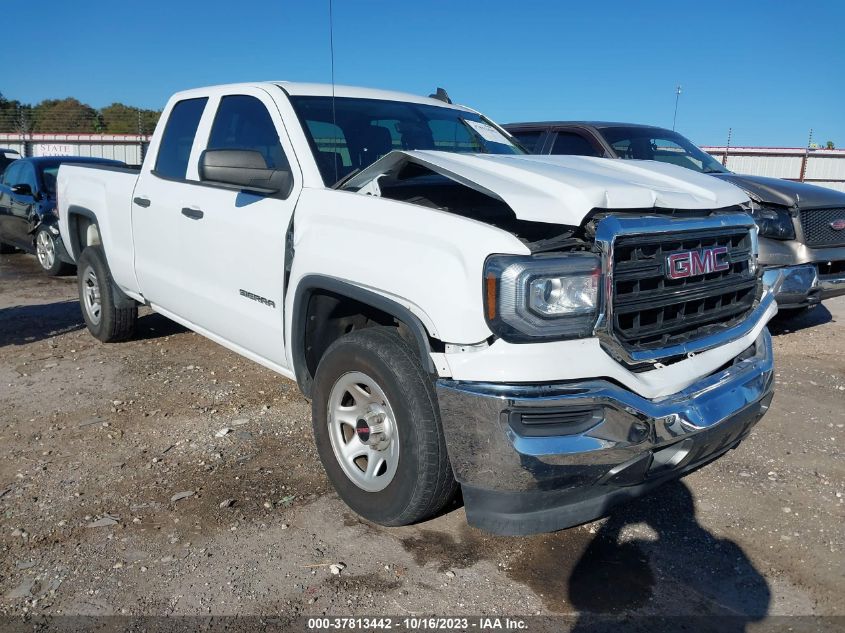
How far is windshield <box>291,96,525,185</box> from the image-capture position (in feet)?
12.4

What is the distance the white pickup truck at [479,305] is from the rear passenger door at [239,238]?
0.01 m

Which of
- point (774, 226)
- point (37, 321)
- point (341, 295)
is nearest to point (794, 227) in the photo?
point (774, 226)

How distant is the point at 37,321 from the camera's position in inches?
275

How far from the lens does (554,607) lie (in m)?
2.73

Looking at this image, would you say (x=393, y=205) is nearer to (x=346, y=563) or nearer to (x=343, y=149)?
(x=343, y=149)

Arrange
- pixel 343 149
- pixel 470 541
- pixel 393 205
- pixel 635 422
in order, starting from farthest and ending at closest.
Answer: pixel 343 149 → pixel 470 541 → pixel 393 205 → pixel 635 422

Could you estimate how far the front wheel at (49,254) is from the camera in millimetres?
9398

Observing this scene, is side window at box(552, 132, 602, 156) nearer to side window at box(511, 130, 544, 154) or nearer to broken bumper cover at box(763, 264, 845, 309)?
side window at box(511, 130, 544, 154)

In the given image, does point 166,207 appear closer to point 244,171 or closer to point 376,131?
point 244,171

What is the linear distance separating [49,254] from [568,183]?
8698 mm

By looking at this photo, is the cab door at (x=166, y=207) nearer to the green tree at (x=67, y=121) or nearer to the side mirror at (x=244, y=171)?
the side mirror at (x=244, y=171)

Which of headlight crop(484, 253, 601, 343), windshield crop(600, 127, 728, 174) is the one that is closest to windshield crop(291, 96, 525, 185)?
headlight crop(484, 253, 601, 343)

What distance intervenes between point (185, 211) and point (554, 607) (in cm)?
306

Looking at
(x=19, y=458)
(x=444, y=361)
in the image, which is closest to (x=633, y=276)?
(x=444, y=361)
